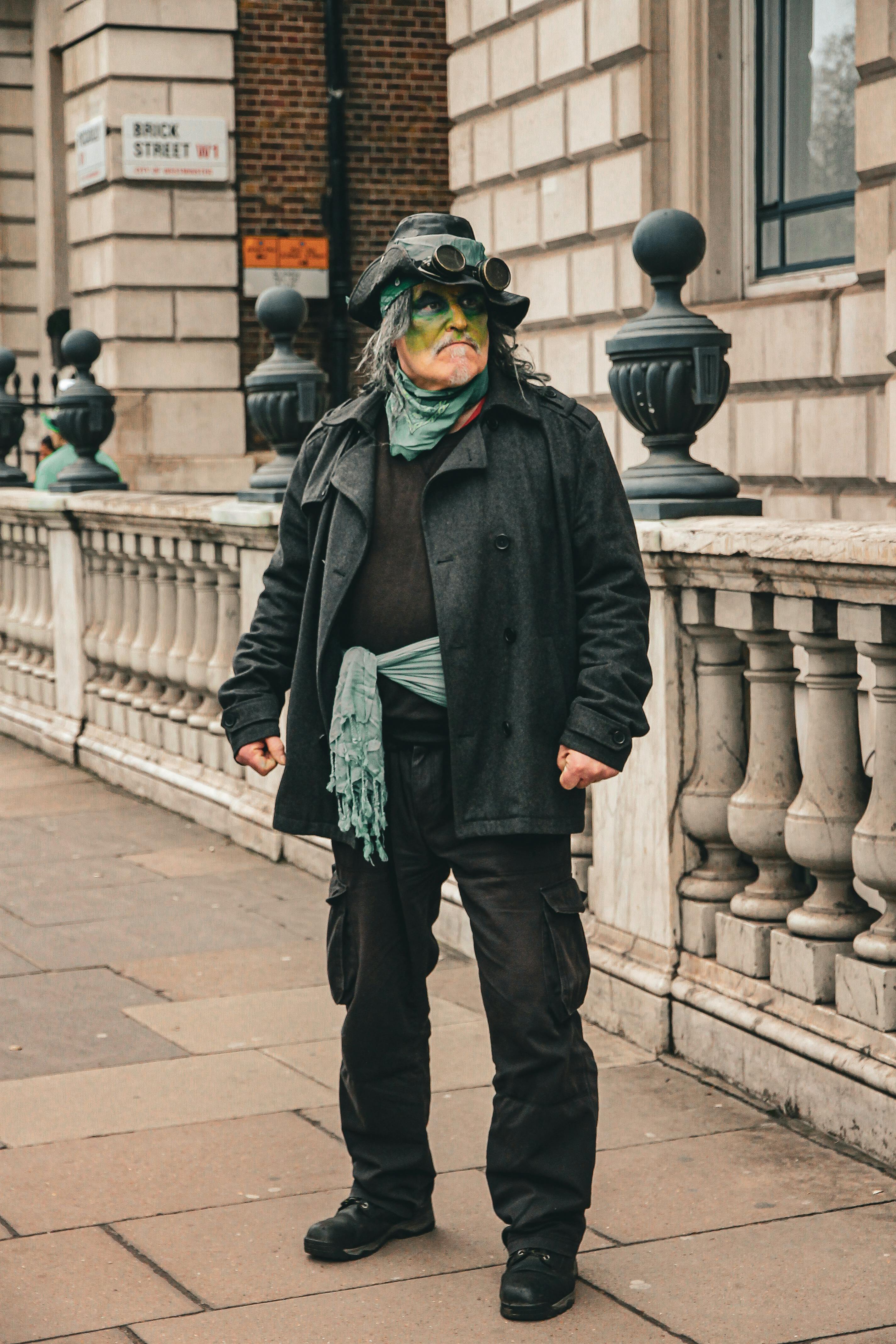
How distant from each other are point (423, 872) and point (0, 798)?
5.45 metres

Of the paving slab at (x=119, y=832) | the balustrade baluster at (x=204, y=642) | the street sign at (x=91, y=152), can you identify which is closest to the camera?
the paving slab at (x=119, y=832)

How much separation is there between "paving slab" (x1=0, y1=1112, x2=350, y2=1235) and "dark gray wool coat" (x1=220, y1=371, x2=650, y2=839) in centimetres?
88

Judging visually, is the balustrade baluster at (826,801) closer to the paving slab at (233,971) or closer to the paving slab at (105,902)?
the paving slab at (233,971)

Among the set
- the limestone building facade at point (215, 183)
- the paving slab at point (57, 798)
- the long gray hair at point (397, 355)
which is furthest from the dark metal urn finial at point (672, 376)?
the limestone building facade at point (215, 183)

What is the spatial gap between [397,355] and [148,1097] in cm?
202

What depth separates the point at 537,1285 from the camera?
3.24 meters

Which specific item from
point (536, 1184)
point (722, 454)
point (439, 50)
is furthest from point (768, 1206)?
point (439, 50)

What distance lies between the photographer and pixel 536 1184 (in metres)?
3.35

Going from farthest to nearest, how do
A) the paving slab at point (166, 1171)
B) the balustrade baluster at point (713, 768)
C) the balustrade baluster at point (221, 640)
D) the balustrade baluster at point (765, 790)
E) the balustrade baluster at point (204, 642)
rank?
1. the balustrade baluster at point (204, 642)
2. the balustrade baluster at point (221, 640)
3. the balustrade baluster at point (713, 768)
4. the balustrade baluster at point (765, 790)
5. the paving slab at point (166, 1171)

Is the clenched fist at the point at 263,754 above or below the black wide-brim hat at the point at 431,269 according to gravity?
below

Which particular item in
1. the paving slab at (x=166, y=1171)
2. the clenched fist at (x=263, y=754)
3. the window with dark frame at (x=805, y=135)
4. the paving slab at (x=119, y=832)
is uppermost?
the window with dark frame at (x=805, y=135)

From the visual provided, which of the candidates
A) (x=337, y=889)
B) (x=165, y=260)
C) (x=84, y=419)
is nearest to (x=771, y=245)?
(x=84, y=419)

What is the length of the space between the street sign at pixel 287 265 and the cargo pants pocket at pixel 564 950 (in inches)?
580

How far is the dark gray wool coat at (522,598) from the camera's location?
3.31m
